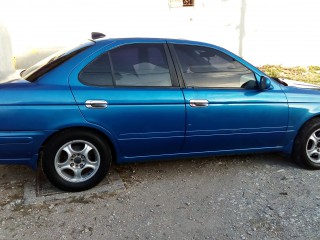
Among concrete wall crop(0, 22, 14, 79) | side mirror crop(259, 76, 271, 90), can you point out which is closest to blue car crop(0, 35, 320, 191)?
side mirror crop(259, 76, 271, 90)

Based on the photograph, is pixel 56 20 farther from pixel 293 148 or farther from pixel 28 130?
pixel 293 148

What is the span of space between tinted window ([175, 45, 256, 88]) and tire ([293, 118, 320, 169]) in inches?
33.0

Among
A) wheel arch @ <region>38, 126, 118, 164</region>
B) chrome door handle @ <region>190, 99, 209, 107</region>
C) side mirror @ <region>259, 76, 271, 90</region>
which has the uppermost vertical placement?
side mirror @ <region>259, 76, 271, 90</region>

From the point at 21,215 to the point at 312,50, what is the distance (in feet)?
30.5

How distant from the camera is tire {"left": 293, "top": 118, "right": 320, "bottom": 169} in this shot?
13.3 feet

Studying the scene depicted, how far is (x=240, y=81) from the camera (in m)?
3.87

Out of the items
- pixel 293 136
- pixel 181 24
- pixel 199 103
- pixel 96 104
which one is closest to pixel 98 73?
pixel 96 104

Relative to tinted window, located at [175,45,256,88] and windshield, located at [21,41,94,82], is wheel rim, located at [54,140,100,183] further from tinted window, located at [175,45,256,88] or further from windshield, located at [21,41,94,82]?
tinted window, located at [175,45,256,88]

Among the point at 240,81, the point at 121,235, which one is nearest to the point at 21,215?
the point at 121,235

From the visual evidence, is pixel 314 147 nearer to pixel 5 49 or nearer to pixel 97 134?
pixel 97 134

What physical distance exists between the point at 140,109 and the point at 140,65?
0.46 meters

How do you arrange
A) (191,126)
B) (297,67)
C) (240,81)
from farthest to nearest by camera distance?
1. (297,67)
2. (240,81)
3. (191,126)

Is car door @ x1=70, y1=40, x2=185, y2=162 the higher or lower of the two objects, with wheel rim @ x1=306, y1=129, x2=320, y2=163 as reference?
higher

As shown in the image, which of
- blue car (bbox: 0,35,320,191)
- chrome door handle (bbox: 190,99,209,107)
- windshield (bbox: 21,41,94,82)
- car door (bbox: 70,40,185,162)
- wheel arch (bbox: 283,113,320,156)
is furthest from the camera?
wheel arch (bbox: 283,113,320,156)
